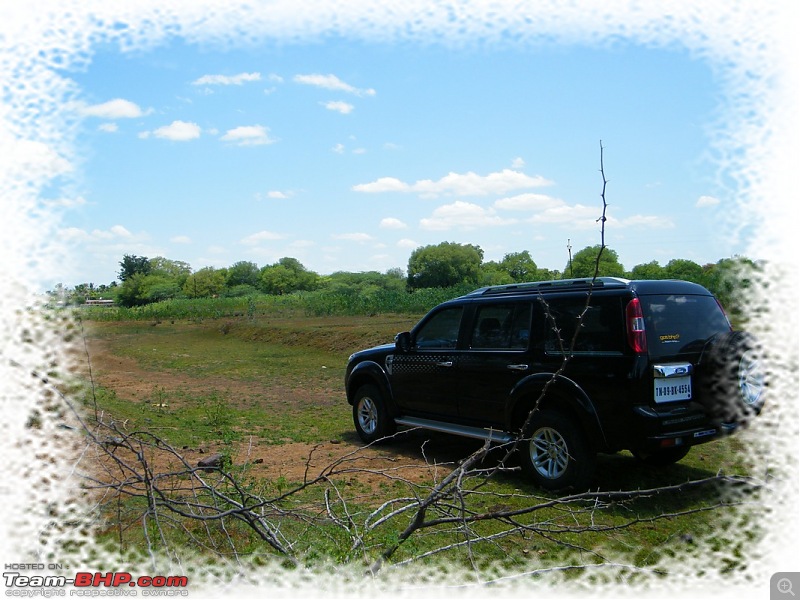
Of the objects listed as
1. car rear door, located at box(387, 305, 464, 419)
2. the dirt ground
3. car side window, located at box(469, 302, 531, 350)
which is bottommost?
the dirt ground

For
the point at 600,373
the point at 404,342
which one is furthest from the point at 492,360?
the point at 404,342

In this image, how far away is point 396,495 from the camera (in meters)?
6.31

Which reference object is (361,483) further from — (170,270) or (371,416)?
(170,270)

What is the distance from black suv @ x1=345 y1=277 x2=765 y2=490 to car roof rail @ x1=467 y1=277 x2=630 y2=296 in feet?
0.06

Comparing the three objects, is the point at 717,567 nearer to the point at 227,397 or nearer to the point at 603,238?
the point at 603,238

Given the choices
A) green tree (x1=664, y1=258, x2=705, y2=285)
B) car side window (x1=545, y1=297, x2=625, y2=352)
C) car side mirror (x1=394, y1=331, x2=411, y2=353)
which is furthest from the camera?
green tree (x1=664, y1=258, x2=705, y2=285)

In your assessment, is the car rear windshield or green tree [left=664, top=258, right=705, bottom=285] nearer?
the car rear windshield

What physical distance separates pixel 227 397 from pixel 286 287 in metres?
62.5

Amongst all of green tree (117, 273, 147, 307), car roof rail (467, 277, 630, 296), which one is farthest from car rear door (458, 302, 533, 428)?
green tree (117, 273, 147, 307)

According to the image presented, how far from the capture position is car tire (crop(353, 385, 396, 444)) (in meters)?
8.44

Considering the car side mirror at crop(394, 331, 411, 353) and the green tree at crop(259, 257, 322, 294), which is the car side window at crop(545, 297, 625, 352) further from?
the green tree at crop(259, 257, 322, 294)

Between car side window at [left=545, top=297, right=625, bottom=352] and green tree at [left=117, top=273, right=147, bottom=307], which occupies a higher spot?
green tree at [left=117, top=273, right=147, bottom=307]

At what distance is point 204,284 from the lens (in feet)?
198

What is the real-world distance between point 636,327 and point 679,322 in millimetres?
546
